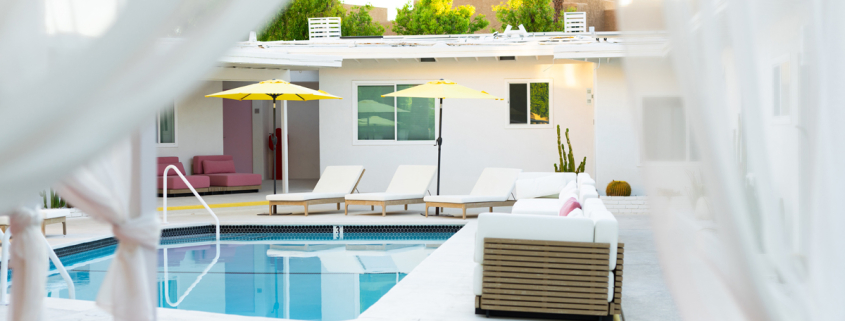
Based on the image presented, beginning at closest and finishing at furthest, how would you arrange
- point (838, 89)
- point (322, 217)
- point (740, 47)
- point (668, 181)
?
point (838, 89) < point (740, 47) < point (668, 181) < point (322, 217)

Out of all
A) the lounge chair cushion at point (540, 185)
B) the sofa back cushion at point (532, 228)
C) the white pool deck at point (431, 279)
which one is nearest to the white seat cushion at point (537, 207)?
the white pool deck at point (431, 279)

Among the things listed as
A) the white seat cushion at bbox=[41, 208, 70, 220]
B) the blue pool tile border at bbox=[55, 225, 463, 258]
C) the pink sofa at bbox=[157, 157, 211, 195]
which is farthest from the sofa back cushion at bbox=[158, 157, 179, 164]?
the white seat cushion at bbox=[41, 208, 70, 220]

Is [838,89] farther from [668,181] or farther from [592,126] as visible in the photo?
[592,126]

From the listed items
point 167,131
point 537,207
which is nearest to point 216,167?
point 167,131

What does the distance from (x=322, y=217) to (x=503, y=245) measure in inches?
219

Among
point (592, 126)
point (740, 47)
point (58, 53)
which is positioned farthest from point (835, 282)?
point (592, 126)

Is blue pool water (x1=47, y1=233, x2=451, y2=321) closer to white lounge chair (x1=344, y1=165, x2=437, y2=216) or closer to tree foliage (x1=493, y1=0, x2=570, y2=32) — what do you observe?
white lounge chair (x1=344, y1=165, x2=437, y2=216)

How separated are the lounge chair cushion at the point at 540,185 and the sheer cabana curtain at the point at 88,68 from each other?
318 inches

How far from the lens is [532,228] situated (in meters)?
3.99

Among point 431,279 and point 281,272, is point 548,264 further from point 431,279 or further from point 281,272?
point 281,272

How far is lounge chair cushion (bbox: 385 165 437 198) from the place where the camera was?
387 inches

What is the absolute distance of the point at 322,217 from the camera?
9250 mm

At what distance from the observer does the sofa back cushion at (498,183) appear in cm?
945

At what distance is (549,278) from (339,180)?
6662 mm
